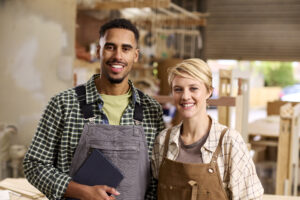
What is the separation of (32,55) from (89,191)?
2.85 metres

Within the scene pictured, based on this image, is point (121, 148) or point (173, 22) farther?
point (173, 22)

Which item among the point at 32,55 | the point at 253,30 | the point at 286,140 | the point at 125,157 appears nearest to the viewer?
the point at 125,157

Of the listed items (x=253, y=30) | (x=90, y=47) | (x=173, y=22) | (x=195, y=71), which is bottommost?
(x=195, y=71)

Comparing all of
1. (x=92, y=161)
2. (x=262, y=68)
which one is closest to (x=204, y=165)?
(x=92, y=161)

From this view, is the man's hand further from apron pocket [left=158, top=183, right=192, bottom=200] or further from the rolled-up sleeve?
apron pocket [left=158, top=183, right=192, bottom=200]

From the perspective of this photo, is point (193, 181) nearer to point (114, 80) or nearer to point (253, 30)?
point (114, 80)

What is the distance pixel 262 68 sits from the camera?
54.0 feet

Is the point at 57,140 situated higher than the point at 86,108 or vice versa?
the point at 86,108

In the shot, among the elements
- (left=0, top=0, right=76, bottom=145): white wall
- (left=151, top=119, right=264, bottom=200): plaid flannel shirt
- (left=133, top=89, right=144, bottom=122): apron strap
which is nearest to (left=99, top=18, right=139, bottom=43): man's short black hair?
(left=133, top=89, right=144, bottom=122): apron strap

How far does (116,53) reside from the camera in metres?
1.68

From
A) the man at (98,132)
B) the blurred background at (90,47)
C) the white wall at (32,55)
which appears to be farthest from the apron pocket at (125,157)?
the white wall at (32,55)

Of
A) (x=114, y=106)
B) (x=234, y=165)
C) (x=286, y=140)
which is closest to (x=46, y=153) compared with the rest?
(x=114, y=106)

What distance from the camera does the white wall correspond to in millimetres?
4102

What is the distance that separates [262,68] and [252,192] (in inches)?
615
